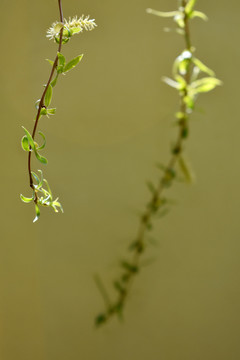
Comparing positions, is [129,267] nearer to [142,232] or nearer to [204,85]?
[142,232]

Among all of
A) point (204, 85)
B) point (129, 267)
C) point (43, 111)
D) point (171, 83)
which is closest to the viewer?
point (43, 111)

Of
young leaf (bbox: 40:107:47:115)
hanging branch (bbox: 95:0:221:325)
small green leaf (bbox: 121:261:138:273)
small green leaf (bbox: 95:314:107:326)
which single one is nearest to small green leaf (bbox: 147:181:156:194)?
hanging branch (bbox: 95:0:221:325)

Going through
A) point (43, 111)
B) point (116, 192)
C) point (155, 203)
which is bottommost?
point (43, 111)

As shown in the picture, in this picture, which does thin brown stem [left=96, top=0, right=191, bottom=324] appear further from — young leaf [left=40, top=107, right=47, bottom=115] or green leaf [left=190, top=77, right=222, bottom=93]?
young leaf [left=40, top=107, right=47, bottom=115]

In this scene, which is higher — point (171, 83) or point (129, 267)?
point (171, 83)

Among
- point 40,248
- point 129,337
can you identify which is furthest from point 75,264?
point 129,337

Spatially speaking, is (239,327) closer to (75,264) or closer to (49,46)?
(75,264)

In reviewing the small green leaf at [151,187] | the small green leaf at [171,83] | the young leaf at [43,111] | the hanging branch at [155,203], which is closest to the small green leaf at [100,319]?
the hanging branch at [155,203]

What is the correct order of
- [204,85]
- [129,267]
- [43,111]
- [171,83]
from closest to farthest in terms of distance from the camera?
[43,111]
[204,85]
[171,83]
[129,267]

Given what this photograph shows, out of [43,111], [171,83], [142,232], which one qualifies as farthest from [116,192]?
[43,111]
